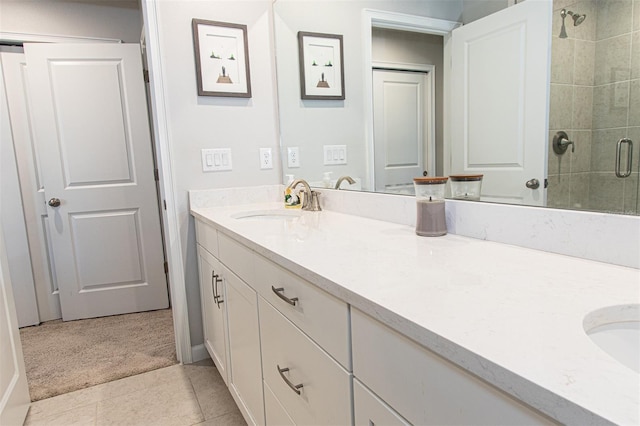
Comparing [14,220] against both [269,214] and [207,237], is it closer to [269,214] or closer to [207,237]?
[207,237]

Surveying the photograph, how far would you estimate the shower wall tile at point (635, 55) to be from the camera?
2.36 feet

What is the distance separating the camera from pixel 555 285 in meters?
0.69

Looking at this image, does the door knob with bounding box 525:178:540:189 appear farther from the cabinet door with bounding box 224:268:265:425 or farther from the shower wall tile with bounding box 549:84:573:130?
the cabinet door with bounding box 224:268:265:425

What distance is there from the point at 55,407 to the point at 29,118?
1974 mm

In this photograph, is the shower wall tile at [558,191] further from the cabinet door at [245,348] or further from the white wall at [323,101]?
the cabinet door at [245,348]

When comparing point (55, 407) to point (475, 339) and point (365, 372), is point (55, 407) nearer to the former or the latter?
point (365, 372)

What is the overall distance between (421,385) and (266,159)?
1848 millimetres

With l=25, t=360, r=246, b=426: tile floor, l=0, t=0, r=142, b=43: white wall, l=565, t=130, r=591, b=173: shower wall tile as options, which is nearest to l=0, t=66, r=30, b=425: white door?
l=25, t=360, r=246, b=426: tile floor

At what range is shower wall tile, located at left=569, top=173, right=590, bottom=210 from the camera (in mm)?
836

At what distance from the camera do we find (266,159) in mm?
2275

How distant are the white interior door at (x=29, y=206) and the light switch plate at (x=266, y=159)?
1.72 m

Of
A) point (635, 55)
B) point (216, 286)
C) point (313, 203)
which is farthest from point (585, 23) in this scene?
point (216, 286)

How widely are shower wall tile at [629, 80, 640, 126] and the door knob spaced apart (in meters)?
0.24

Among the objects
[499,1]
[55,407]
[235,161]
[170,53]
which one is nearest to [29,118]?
[170,53]
